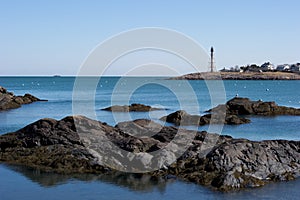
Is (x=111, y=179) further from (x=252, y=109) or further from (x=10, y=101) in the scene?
(x=10, y=101)

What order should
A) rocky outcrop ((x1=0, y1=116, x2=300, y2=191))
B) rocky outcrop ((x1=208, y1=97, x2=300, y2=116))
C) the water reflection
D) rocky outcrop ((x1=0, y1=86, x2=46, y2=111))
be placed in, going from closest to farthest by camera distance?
the water reflection
rocky outcrop ((x1=0, y1=116, x2=300, y2=191))
rocky outcrop ((x1=208, y1=97, x2=300, y2=116))
rocky outcrop ((x1=0, y1=86, x2=46, y2=111))

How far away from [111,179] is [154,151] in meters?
3.56

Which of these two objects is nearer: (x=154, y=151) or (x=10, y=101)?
(x=154, y=151)

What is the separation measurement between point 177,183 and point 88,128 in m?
9.44

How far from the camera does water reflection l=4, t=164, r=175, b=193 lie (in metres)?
21.7

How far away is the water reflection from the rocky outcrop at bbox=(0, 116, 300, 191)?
62 cm

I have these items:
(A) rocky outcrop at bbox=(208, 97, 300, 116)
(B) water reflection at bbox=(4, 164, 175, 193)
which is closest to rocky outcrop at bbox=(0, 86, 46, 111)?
(A) rocky outcrop at bbox=(208, 97, 300, 116)

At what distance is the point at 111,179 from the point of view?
22.8 metres

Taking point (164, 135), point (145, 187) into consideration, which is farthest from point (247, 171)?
point (164, 135)

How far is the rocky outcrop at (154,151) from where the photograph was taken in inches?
887

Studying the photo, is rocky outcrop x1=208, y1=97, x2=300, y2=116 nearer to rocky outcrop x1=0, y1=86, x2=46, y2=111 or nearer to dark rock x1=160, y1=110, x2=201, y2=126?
dark rock x1=160, y1=110, x2=201, y2=126

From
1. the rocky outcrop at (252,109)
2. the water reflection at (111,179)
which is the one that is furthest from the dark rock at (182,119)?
the water reflection at (111,179)

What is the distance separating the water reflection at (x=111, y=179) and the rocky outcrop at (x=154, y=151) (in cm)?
62

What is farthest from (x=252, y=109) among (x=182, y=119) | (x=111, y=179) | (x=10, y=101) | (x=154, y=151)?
(x=111, y=179)
